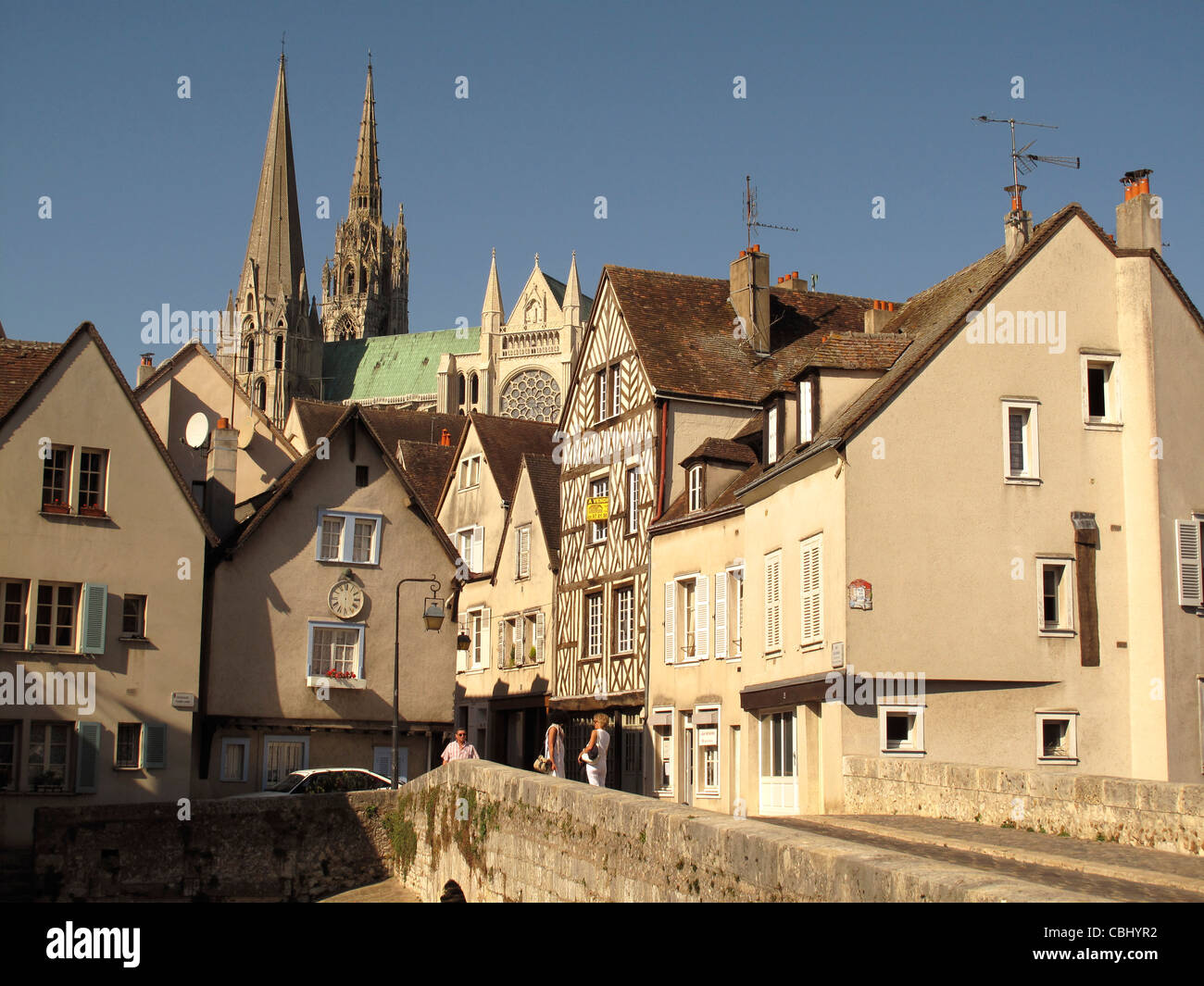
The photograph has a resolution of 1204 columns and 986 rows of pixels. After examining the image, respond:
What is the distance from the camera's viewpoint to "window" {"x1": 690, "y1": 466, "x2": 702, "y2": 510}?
95.4ft

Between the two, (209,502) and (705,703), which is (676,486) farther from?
(209,502)

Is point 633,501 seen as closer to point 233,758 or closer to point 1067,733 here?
point 233,758

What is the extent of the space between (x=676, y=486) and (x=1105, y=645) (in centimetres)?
1007

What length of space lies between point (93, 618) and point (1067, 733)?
15913mm

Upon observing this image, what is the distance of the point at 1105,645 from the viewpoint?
22.5 metres

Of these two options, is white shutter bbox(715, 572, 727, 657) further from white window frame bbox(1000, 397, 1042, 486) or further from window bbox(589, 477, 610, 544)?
white window frame bbox(1000, 397, 1042, 486)

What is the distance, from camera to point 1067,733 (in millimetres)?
22188

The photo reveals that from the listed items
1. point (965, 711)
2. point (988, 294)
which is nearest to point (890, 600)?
point (965, 711)

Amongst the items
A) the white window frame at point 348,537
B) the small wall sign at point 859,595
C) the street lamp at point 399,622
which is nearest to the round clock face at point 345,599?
the white window frame at point 348,537

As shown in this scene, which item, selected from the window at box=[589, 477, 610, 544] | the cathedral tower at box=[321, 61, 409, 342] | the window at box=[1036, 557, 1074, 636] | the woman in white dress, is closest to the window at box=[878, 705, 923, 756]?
the window at box=[1036, 557, 1074, 636]

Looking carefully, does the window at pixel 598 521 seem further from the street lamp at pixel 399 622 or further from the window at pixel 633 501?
the street lamp at pixel 399 622

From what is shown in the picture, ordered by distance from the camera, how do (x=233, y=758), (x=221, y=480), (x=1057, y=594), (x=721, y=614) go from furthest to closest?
(x=221, y=480)
(x=233, y=758)
(x=721, y=614)
(x=1057, y=594)

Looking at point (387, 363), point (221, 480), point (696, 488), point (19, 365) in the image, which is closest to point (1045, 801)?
point (696, 488)

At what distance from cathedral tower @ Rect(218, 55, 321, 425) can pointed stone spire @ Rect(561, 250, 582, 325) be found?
2953 cm
